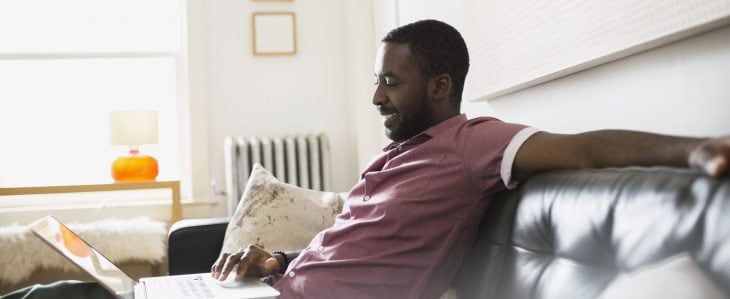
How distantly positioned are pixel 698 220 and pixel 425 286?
65 cm

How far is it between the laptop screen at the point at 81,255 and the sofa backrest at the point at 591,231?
67cm

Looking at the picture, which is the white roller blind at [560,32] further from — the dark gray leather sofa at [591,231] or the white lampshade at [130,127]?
the white lampshade at [130,127]

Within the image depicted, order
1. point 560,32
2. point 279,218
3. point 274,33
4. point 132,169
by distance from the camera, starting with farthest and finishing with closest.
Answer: point 274,33
point 132,169
point 279,218
point 560,32

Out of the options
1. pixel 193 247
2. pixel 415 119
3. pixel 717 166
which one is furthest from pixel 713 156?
pixel 193 247

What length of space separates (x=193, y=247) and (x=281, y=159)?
180 centimetres

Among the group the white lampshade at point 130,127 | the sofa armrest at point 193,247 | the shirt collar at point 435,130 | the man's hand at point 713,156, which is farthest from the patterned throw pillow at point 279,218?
the white lampshade at point 130,127

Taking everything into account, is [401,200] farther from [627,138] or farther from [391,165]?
[627,138]

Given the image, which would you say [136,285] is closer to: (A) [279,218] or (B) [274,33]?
(A) [279,218]

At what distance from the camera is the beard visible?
1.56 meters

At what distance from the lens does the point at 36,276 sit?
3.22 meters

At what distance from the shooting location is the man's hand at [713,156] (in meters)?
0.79

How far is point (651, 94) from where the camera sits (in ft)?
4.66

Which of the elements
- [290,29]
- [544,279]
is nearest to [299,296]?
[544,279]

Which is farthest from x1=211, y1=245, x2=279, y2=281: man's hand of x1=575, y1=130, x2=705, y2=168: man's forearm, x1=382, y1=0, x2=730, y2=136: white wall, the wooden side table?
the wooden side table
